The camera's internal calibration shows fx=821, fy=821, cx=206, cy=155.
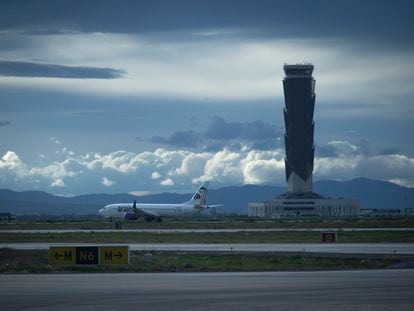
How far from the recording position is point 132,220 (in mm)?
171125

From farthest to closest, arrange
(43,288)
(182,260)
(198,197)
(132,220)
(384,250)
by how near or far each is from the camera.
Answer: (198,197) → (132,220) → (384,250) → (182,260) → (43,288)

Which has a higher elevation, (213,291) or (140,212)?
(140,212)

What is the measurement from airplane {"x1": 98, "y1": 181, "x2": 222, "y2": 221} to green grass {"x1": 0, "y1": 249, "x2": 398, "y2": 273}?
10331 centimetres

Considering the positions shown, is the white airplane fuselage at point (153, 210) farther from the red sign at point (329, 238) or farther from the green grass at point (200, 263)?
the green grass at point (200, 263)

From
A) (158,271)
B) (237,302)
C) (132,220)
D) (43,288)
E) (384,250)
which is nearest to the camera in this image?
(237,302)

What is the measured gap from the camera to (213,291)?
35969 millimetres

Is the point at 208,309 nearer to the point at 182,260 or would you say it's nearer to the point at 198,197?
the point at 182,260

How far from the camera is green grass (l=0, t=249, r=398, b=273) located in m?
51.1

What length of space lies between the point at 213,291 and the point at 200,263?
19088 mm

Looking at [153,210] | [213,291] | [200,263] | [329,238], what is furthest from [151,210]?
[213,291]

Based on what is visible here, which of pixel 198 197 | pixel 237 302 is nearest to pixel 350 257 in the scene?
pixel 237 302

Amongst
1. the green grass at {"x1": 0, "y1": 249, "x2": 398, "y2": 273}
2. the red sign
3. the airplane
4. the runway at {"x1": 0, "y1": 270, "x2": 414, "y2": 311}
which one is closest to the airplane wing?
the airplane

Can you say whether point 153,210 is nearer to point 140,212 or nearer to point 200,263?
point 140,212

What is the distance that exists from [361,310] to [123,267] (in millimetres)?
25547
